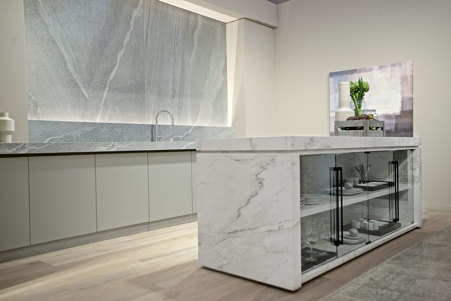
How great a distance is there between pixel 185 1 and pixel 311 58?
189cm

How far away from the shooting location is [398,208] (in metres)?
3.21

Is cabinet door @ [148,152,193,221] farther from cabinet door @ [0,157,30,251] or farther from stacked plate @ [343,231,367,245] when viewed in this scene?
stacked plate @ [343,231,367,245]

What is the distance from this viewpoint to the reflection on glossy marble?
2018mm

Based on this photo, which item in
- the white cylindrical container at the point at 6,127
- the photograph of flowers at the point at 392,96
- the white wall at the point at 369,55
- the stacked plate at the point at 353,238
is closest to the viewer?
the stacked plate at the point at 353,238

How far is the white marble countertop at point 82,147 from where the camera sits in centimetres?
276

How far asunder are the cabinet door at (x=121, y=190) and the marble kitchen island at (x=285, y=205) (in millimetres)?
1176

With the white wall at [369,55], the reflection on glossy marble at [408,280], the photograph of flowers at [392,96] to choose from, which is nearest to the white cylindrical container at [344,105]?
the reflection on glossy marble at [408,280]

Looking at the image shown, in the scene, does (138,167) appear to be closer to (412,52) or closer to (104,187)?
(104,187)

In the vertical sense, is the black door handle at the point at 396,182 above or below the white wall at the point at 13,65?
below

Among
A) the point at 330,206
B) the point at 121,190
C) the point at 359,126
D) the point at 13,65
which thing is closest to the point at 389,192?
the point at 359,126

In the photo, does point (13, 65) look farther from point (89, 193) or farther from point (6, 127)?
point (89, 193)

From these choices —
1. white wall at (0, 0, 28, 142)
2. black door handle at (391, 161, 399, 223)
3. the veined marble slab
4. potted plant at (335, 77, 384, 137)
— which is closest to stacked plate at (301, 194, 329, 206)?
potted plant at (335, 77, 384, 137)

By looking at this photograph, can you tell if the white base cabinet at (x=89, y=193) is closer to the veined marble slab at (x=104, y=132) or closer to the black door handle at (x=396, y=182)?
the veined marble slab at (x=104, y=132)

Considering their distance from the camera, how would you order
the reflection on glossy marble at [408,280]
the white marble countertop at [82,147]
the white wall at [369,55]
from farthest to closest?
1. the white wall at [369,55]
2. the white marble countertop at [82,147]
3. the reflection on glossy marble at [408,280]
